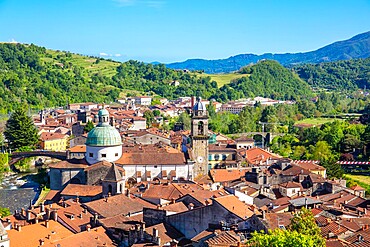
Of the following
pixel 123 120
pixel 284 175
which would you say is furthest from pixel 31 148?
pixel 284 175

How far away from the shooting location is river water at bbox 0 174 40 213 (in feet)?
146

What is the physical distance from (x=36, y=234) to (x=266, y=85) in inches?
6266

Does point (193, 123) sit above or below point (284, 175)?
above

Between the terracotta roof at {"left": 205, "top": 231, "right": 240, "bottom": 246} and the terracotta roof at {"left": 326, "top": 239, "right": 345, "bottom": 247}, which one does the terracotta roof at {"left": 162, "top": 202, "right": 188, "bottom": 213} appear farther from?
the terracotta roof at {"left": 326, "top": 239, "right": 345, "bottom": 247}

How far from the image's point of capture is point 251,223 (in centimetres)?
2344

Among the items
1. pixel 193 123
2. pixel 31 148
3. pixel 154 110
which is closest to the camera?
pixel 193 123

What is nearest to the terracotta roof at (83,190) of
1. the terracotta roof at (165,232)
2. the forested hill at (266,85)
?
the terracotta roof at (165,232)

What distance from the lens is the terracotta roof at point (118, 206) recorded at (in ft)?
100.0

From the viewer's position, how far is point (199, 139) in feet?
156

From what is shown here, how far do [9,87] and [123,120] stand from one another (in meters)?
35.7

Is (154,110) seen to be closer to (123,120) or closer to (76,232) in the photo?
(123,120)

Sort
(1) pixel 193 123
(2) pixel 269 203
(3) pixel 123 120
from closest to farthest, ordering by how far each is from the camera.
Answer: (2) pixel 269 203 < (1) pixel 193 123 < (3) pixel 123 120

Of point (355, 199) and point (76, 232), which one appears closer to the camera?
point (76, 232)

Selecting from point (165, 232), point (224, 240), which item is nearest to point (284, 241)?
point (224, 240)
